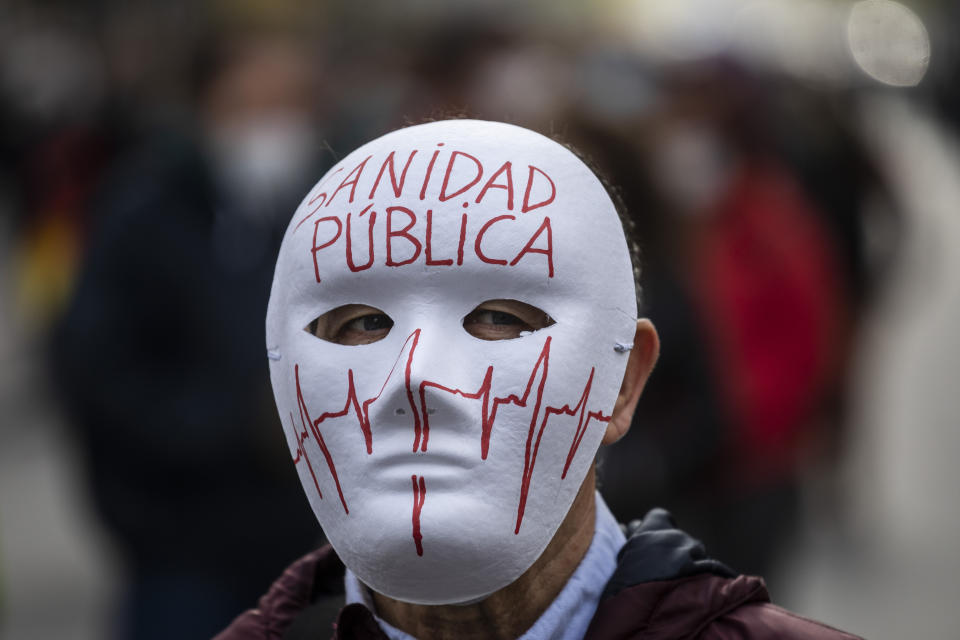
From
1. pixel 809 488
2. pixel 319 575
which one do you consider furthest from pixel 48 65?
pixel 319 575

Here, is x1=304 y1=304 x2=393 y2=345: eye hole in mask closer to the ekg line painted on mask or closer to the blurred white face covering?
the blurred white face covering

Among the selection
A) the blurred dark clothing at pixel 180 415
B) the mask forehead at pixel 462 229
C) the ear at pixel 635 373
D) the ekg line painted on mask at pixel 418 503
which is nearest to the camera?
the ekg line painted on mask at pixel 418 503

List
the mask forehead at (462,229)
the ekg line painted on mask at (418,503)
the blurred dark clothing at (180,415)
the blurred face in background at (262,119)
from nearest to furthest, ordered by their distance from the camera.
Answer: the ekg line painted on mask at (418,503) → the mask forehead at (462,229) → the blurred dark clothing at (180,415) → the blurred face in background at (262,119)

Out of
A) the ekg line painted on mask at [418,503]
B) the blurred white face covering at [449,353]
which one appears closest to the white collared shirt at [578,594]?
the blurred white face covering at [449,353]

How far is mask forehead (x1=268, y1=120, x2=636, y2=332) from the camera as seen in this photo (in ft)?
7.91

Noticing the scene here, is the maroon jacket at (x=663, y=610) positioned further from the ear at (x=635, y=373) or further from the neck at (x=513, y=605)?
the ear at (x=635, y=373)

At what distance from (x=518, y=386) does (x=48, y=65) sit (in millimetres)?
15779

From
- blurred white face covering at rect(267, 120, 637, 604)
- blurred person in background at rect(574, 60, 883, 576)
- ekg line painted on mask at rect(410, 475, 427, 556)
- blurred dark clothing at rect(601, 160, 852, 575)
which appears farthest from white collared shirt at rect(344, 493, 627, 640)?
blurred person in background at rect(574, 60, 883, 576)

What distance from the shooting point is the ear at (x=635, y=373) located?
261cm

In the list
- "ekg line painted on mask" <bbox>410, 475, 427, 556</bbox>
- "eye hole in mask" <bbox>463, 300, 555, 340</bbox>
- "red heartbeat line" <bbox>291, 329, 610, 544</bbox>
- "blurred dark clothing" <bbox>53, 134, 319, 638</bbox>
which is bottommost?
"blurred dark clothing" <bbox>53, 134, 319, 638</bbox>

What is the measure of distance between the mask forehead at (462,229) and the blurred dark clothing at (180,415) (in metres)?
2.00

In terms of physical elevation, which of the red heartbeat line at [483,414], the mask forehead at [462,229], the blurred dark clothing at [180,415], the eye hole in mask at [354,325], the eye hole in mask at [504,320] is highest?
the mask forehead at [462,229]

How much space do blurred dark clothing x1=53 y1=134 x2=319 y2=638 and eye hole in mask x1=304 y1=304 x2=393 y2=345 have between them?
1959mm

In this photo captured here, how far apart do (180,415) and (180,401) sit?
49 millimetres
